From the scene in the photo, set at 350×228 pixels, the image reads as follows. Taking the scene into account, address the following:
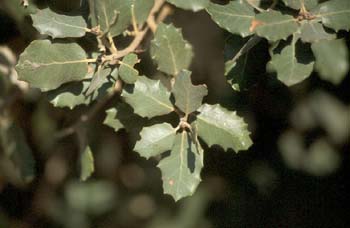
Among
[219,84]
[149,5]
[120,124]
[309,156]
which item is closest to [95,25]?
[149,5]

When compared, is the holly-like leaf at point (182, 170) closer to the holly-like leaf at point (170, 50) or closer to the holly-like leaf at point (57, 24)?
the holly-like leaf at point (170, 50)

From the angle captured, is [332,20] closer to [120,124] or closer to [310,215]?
[120,124]

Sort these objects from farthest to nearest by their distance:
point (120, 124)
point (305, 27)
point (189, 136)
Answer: point (120, 124), point (189, 136), point (305, 27)

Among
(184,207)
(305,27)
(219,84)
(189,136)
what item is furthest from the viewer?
(184,207)

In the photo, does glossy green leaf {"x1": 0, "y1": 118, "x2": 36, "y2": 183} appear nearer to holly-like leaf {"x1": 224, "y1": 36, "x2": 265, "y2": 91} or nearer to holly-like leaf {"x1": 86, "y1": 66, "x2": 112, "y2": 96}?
holly-like leaf {"x1": 86, "y1": 66, "x2": 112, "y2": 96}

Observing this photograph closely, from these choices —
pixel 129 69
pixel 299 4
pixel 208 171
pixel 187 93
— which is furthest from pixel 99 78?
pixel 208 171

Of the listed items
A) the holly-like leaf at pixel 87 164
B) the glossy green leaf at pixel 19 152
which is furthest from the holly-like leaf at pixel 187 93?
the glossy green leaf at pixel 19 152
